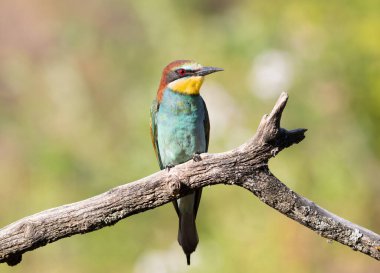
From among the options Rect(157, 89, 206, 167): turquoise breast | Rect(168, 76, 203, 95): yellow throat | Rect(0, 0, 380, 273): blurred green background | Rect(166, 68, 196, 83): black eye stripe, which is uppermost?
Rect(166, 68, 196, 83): black eye stripe

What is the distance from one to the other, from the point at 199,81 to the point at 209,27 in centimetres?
248

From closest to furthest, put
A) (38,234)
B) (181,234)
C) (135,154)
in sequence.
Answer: (38,234) → (181,234) → (135,154)

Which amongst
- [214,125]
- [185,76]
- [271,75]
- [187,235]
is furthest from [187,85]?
[271,75]

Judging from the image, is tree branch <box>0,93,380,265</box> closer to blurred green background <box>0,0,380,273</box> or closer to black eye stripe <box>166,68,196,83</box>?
black eye stripe <box>166,68,196,83</box>

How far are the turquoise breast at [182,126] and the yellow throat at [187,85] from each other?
0.02 meters

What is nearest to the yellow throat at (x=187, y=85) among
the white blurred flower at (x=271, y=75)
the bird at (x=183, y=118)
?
the bird at (x=183, y=118)

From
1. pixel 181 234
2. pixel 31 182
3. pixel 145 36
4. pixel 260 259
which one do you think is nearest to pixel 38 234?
pixel 181 234

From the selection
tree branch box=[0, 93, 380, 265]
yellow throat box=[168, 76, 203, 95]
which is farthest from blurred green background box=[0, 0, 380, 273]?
tree branch box=[0, 93, 380, 265]

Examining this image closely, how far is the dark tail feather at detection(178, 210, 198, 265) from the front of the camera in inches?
138

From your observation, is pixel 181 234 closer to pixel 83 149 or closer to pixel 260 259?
pixel 260 259

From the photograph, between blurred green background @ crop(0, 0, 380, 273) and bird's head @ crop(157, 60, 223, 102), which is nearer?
bird's head @ crop(157, 60, 223, 102)

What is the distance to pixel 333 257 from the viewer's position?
14.0 feet

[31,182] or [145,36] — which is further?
[145,36]

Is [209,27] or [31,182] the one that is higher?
[209,27]
